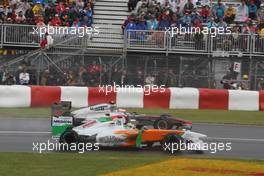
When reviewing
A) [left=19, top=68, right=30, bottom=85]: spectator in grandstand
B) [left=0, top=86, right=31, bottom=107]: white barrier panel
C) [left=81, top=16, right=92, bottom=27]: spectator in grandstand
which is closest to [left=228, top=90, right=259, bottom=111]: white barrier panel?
[left=0, top=86, right=31, bottom=107]: white barrier panel

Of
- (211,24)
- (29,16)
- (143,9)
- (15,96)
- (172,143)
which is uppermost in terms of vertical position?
(143,9)

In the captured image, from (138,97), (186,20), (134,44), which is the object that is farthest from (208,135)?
(186,20)

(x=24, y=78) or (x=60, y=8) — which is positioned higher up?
(x=60, y=8)

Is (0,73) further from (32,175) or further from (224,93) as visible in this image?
(32,175)

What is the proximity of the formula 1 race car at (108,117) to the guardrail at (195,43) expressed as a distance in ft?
37.2

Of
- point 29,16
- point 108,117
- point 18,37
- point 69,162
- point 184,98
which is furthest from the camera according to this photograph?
point 29,16

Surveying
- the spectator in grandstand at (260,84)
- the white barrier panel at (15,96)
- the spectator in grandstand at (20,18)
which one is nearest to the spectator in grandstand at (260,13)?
the spectator in grandstand at (260,84)

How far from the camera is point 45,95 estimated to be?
71.3 feet

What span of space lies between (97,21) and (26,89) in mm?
9269

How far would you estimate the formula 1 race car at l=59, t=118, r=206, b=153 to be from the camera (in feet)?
44.2

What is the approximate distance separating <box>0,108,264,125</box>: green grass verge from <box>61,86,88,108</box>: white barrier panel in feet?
2.68

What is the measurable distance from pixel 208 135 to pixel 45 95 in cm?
705

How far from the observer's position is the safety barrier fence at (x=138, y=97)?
21641 millimetres

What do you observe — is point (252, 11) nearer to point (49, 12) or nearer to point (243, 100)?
point (49, 12)
